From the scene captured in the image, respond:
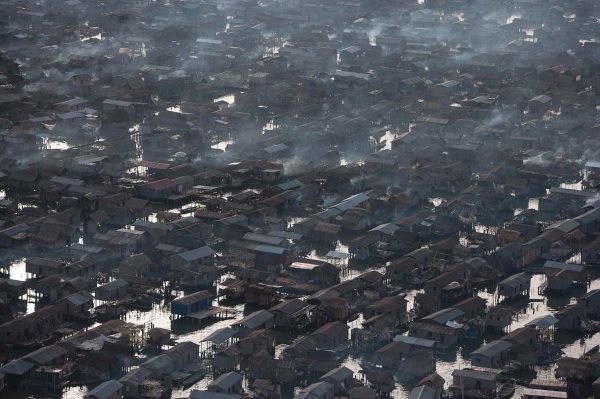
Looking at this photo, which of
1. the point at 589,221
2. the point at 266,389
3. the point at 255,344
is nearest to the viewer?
the point at 266,389

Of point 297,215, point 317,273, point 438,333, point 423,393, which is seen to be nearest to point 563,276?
point 438,333

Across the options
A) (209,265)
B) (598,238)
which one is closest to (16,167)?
(209,265)

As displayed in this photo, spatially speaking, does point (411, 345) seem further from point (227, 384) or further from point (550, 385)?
point (227, 384)

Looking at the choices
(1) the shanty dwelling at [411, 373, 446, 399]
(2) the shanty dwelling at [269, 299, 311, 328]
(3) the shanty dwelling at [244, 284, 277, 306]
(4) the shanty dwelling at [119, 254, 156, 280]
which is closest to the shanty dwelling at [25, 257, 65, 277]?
(4) the shanty dwelling at [119, 254, 156, 280]

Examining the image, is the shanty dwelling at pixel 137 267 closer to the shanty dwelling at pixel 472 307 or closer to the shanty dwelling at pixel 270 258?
the shanty dwelling at pixel 270 258

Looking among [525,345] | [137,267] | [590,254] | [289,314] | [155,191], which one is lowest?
[155,191]

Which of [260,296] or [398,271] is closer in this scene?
[260,296]

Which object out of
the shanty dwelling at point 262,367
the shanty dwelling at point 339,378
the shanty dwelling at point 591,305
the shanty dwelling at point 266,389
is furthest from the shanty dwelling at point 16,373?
the shanty dwelling at point 591,305
